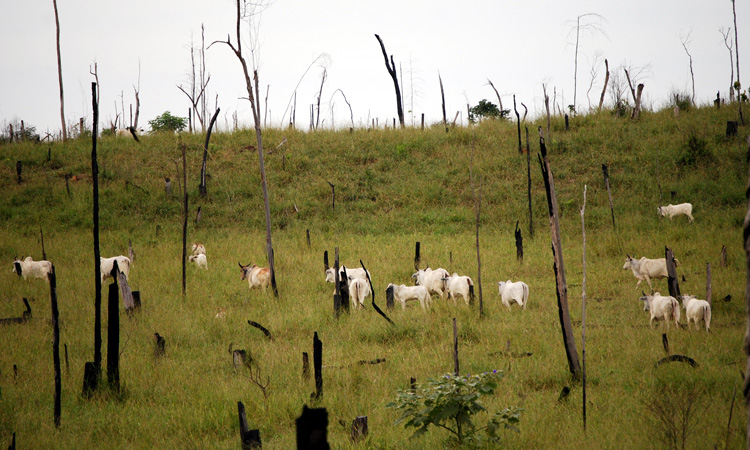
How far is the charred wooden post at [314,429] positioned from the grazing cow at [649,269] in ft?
39.7

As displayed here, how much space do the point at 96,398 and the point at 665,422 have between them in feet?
23.6

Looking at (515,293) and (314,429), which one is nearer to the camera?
(314,429)

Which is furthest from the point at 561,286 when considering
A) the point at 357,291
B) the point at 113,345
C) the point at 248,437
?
the point at 113,345

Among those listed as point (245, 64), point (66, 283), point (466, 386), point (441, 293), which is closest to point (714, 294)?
point (441, 293)


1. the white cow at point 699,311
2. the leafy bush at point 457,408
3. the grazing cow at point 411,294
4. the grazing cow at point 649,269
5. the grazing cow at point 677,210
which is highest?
the grazing cow at point 677,210

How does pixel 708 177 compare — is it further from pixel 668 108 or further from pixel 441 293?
pixel 441 293

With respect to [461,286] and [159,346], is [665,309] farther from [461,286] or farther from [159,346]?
[159,346]

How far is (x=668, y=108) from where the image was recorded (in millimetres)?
28531

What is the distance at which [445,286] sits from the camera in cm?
1317

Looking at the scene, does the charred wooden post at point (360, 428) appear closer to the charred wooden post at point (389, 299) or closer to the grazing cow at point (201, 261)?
the charred wooden post at point (389, 299)

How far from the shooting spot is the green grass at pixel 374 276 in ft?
23.2

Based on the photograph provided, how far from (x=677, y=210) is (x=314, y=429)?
759 inches

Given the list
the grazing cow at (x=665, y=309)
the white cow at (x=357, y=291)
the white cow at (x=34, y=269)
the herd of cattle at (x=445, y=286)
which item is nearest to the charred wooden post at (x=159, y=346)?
the herd of cattle at (x=445, y=286)

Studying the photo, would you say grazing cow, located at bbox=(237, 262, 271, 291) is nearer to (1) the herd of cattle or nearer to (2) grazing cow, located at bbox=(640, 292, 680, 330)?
(1) the herd of cattle
